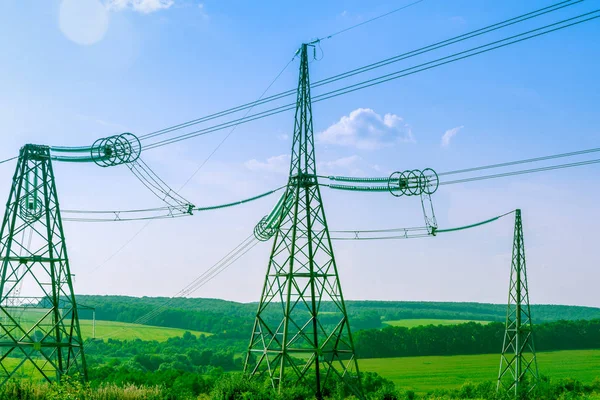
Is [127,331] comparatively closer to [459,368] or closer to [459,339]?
[459,339]

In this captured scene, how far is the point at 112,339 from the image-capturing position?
354 feet

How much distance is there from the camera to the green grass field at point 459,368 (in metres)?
75.4

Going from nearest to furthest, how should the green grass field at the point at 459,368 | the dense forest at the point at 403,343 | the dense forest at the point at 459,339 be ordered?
the green grass field at the point at 459,368, the dense forest at the point at 403,343, the dense forest at the point at 459,339

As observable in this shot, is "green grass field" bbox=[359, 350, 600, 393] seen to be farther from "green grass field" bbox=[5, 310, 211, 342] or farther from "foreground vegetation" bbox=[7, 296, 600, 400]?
"green grass field" bbox=[5, 310, 211, 342]

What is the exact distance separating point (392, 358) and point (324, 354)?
7658 centimetres

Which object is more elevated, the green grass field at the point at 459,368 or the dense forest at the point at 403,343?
the dense forest at the point at 403,343

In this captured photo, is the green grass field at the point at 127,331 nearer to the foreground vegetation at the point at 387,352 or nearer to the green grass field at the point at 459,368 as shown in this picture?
the foreground vegetation at the point at 387,352

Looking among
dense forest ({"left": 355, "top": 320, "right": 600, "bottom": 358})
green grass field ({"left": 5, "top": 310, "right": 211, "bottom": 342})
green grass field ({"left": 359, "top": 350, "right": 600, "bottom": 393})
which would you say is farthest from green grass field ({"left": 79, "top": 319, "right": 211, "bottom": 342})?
green grass field ({"left": 359, "top": 350, "right": 600, "bottom": 393})

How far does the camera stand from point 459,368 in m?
88.9

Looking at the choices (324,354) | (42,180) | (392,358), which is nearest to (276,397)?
(324,354)

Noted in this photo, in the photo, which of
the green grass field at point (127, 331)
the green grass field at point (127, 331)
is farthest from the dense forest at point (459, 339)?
the green grass field at point (127, 331)

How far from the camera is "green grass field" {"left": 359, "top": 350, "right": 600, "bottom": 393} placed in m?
75.4

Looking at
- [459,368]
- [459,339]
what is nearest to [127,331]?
[459,339]

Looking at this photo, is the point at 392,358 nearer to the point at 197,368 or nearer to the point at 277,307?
the point at 197,368
